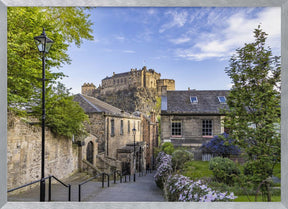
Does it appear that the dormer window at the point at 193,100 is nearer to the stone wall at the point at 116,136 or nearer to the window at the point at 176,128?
the window at the point at 176,128

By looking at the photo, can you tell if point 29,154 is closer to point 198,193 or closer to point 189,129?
point 198,193

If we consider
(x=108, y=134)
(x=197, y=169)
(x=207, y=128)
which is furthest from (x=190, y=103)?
(x=108, y=134)

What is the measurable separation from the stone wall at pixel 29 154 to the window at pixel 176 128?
512 centimetres

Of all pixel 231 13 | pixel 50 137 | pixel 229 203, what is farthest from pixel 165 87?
pixel 229 203

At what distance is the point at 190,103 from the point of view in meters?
9.12

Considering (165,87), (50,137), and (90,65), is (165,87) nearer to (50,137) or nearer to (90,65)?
(90,65)

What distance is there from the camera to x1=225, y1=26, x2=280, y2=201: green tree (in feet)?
13.0

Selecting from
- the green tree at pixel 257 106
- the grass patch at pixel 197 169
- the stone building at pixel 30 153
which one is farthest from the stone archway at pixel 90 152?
the green tree at pixel 257 106

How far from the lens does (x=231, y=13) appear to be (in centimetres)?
478

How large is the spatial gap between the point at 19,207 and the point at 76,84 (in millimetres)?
3804

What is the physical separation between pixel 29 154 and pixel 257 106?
6693 millimetres

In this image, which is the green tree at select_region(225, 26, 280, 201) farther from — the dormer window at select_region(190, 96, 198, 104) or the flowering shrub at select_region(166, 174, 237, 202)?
the dormer window at select_region(190, 96, 198, 104)

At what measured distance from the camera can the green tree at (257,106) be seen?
3.95m

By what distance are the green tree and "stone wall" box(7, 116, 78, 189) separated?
581 cm
